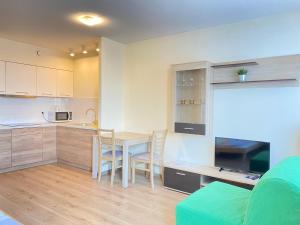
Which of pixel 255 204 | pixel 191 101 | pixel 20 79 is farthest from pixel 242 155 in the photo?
pixel 20 79

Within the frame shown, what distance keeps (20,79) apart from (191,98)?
3311 millimetres

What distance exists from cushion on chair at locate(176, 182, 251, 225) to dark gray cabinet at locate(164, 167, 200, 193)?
3.48 ft

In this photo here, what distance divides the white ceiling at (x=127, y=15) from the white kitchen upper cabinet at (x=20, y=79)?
0.61 m

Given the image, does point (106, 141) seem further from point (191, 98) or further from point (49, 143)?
point (49, 143)

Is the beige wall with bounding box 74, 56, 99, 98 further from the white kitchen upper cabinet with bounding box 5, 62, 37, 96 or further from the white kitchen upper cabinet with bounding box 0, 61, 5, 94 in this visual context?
the white kitchen upper cabinet with bounding box 0, 61, 5, 94

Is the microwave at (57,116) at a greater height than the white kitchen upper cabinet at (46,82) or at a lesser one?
lesser

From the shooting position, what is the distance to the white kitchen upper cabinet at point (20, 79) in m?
4.36

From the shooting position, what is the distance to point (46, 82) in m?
4.96

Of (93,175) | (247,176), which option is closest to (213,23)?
(247,176)

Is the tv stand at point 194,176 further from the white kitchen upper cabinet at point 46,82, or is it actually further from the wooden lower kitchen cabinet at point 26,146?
the white kitchen upper cabinet at point 46,82

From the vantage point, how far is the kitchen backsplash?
15.3 feet

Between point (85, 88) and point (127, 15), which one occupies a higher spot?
point (127, 15)

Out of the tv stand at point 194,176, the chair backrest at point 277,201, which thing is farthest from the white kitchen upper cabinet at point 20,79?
the chair backrest at point 277,201

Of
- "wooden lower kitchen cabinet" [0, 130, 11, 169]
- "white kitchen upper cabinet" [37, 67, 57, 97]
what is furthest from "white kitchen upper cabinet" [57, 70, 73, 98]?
"wooden lower kitchen cabinet" [0, 130, 11, 169]
